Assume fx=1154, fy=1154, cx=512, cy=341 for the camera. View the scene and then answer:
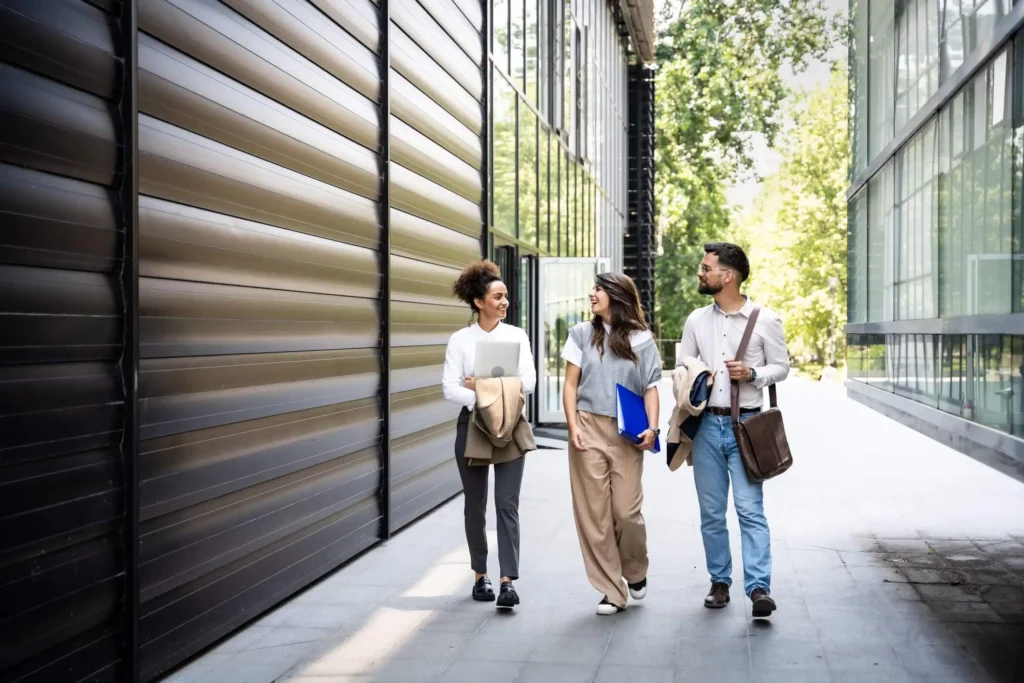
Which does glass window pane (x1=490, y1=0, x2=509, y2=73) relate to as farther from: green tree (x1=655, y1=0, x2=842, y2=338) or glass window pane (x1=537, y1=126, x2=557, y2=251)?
green tree (x1=655, y1=0, x2=842, y2=338)

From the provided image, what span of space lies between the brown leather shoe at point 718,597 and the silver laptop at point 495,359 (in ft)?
5.26

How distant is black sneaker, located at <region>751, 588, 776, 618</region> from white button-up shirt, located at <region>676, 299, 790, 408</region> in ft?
3.22

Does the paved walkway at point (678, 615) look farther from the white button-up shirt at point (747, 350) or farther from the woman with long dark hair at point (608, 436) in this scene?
the white button-up shirt at point (747, 350)

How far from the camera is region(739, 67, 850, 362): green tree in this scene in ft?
151

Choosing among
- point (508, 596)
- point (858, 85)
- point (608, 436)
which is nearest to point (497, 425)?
point (608, 436)

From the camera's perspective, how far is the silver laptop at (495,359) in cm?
624

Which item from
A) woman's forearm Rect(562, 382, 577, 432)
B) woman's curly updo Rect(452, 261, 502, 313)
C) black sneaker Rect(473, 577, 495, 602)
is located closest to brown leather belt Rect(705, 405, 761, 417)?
woman's forearm Rect(562, 382, 577, 432)

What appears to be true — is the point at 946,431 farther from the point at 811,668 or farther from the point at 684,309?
the point at 684,309

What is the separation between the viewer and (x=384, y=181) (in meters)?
8.52

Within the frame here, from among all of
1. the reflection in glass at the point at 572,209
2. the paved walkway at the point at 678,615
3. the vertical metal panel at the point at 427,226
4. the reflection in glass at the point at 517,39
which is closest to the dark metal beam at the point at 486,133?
the vertical metal panel at the point at 427,226

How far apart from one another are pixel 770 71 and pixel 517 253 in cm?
2826

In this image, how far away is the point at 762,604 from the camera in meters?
5.90

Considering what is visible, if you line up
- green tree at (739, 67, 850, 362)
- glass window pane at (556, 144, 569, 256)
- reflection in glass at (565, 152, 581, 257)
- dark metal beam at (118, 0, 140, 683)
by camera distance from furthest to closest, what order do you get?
green tree at (739, 67, 850, 362)
reflection in glass at (565, 152, 581, 257)
glass window pane at (556, 144, 569, 256)
dark metal beam at (118, 0, 140, 683)

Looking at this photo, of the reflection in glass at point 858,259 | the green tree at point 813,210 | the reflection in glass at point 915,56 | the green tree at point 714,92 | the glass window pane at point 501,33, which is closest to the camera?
the reflection in glass at point 915,56
